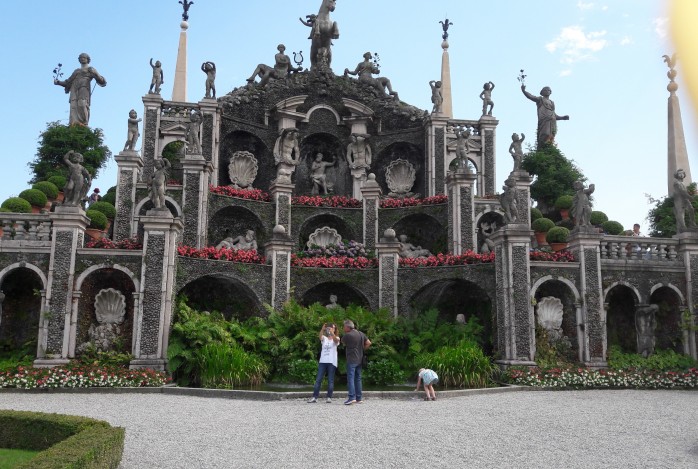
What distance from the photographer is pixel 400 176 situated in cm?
3100

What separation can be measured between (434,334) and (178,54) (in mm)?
24648

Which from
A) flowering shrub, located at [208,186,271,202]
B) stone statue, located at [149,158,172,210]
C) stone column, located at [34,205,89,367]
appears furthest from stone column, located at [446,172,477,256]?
stone column, located at [34,205,89,367]

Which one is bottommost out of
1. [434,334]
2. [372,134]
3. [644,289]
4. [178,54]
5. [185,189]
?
[434,334]

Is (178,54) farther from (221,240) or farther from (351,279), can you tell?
(351,279)

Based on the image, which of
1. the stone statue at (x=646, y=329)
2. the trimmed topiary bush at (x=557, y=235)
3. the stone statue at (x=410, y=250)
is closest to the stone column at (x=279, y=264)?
the stone statue at (x=410, y=250)

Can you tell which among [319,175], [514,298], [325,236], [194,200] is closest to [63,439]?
[514,298]

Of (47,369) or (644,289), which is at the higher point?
(644,289)

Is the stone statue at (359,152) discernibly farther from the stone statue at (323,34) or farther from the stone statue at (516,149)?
the stone statue at (516,149)

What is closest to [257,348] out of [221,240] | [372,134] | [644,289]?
[221,240]

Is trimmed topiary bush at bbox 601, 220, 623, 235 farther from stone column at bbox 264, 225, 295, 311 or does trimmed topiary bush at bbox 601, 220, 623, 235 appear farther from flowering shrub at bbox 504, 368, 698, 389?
stone column at bbox 264, 225, 295, 311

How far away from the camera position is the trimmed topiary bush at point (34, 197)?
75.7ft

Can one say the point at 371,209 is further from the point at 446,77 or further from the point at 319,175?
the point at 446,77

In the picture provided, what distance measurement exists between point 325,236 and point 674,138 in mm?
20161

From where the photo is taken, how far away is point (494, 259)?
824 inches
